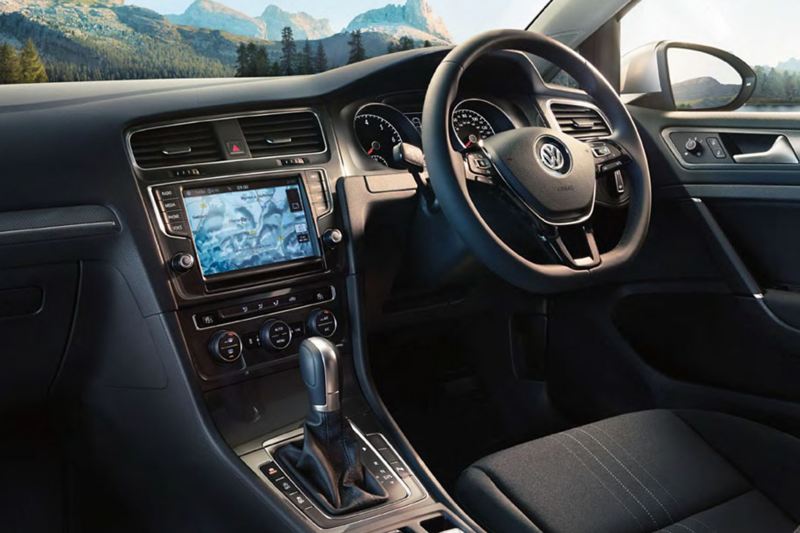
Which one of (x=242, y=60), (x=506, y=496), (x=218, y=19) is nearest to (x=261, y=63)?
(x=242, y=60)

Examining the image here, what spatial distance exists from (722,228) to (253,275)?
4.17ft

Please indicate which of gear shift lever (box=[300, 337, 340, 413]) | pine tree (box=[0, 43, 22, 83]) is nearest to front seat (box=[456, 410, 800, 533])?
gear shift lever (box=[300, 337, 340, 413])

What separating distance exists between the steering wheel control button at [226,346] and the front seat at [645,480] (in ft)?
1.57

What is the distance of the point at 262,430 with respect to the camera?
149 centimetres

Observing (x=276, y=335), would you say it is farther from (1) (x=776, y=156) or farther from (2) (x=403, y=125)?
(1) (x=776, y=156)

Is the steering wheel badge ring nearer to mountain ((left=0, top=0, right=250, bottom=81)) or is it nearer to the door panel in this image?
the door panel

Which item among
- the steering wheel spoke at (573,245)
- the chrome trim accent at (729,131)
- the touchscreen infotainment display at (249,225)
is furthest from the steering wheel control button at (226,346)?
the chrome trim accent at (729,131)

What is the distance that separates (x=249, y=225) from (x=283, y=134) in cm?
22

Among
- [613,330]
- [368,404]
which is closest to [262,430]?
[368,404]

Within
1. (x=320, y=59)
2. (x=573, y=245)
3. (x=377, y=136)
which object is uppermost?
(x=320, y=59)

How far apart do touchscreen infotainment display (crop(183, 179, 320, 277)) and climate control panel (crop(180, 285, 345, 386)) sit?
0.24 feet

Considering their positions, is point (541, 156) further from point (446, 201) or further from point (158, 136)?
point (158, 136)

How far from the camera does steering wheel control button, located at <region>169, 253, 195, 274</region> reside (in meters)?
1.39

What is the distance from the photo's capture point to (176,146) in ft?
4.80
